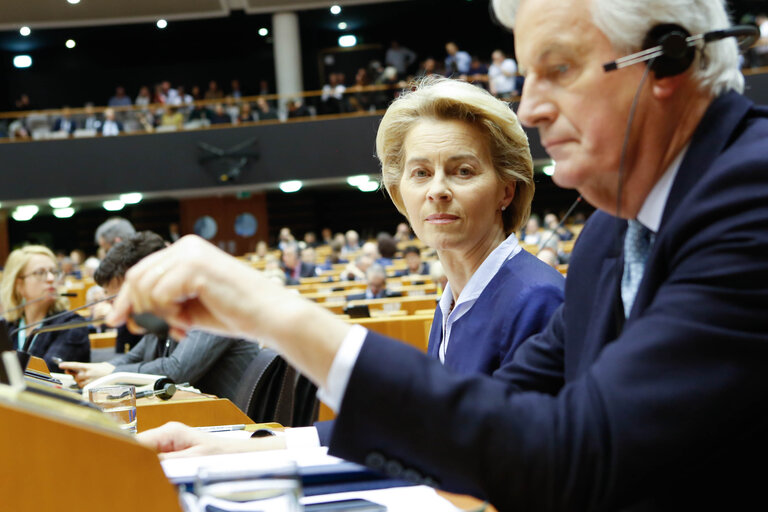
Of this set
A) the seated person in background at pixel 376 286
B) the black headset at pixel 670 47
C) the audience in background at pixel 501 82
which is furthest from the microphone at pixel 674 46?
the audience in background at pixel 501 82

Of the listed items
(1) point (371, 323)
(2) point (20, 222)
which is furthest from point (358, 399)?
(2) point (20, 222)

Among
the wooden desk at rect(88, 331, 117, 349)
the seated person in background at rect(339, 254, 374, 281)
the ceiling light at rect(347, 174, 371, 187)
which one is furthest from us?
the ceiling light at rect(347, 174, 371, 187)

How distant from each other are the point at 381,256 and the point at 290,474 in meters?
10.0

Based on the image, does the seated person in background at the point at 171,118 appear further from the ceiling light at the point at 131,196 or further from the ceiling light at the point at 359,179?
the ceiling light at the point at 359,179

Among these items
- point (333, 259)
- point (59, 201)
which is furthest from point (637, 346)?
point (59, 201)

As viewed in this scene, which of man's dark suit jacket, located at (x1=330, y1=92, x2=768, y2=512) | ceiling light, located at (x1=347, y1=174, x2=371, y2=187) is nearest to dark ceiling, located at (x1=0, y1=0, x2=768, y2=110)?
ceiling light, located at (x1=347, y1=174, x2=371, y2=187)

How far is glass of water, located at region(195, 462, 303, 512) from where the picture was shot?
2.26ft

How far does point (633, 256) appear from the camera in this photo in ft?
2.95

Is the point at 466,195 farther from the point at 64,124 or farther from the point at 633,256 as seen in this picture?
the point at 64,124

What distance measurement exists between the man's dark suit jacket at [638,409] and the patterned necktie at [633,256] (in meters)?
0.14

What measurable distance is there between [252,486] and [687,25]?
628mm

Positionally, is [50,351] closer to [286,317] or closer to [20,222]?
[286,317]

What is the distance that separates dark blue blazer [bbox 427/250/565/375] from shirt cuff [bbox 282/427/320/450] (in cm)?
32

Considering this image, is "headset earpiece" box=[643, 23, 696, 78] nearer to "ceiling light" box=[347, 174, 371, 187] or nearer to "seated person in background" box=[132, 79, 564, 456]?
"seated person in background" box=[132, 79, 564, 456]
